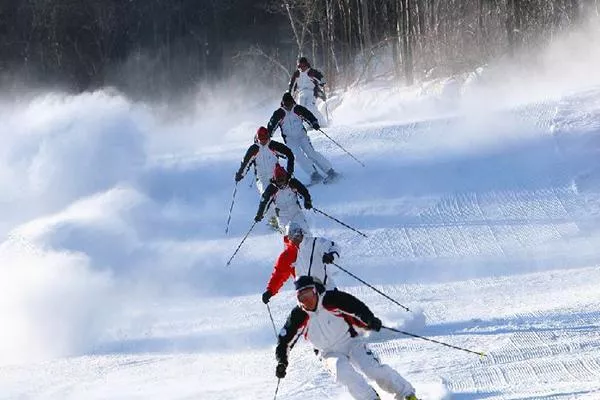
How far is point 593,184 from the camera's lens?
14.3 m

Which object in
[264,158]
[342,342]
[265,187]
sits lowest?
[342,342]

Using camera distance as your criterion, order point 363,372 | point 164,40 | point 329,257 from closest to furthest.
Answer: point 363,372 → point 329,257 → point 164,40

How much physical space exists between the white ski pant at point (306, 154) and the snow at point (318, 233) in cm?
44

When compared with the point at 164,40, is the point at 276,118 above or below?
below

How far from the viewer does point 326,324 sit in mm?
6684

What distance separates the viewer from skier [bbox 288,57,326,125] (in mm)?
17938

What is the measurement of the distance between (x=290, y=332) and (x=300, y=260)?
61.9 inches

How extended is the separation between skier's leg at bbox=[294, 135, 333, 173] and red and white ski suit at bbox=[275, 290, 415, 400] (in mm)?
8584

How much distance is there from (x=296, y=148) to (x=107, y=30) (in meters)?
30.5

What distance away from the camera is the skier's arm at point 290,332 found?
6.64 meters

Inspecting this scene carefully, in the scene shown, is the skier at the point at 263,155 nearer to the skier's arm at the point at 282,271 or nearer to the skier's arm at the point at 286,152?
the skier's arm at the point at 286,152

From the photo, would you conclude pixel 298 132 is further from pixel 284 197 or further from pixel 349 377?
pixel 349 377

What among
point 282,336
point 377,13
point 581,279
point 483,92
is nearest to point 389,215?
point 581,279

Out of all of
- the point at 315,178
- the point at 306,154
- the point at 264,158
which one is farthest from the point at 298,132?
the point at 264,158
